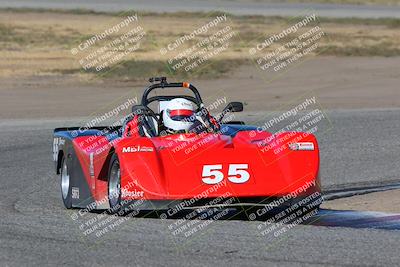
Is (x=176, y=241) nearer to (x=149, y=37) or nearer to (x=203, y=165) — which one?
(x=203, y=165)

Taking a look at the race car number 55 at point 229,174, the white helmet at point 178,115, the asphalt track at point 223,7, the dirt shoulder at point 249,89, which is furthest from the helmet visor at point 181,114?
the asphalt track at point 223,7

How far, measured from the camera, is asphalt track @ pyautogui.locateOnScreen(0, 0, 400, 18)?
5256 cm

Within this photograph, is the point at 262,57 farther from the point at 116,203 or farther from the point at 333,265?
the point at 333,265

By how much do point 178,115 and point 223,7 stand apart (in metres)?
42.3

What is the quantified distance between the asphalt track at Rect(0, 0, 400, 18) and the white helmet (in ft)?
128

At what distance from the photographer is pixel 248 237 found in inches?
384

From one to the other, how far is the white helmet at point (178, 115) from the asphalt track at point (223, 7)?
39151mm

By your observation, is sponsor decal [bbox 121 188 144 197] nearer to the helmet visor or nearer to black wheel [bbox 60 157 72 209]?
the helmet visor

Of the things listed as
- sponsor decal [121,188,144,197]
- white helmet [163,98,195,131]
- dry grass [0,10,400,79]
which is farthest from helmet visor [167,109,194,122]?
dry grass [0,10,400,79]

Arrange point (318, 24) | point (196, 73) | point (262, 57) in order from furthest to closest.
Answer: point (318, 24) < point (262, 57) < point (196, 73)

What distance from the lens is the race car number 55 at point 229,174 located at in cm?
1131

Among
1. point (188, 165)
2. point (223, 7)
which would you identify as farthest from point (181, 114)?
point (223, 7)

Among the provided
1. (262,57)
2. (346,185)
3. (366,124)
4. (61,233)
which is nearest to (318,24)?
(262,57)

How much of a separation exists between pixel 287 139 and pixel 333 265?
12.5ft
